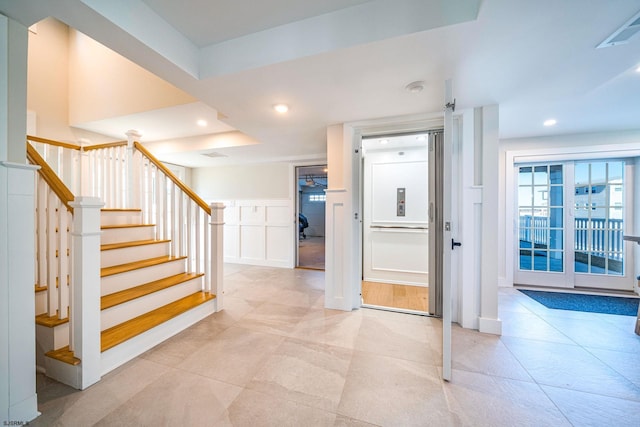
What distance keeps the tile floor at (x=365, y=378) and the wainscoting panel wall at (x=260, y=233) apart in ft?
7.65

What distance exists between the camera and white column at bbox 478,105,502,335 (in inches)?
83.4

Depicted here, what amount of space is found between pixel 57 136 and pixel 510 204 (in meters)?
6.60

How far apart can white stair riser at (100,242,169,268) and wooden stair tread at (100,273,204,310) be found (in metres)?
0.34

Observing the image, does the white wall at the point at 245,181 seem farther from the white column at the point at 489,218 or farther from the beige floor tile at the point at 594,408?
the beige floor tile at the point at 594,408

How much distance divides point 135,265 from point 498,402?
3059 mm

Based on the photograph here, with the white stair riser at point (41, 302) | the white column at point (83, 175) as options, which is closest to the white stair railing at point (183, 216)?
the white column at point (83, 175)

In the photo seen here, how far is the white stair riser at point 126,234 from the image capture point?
234cm

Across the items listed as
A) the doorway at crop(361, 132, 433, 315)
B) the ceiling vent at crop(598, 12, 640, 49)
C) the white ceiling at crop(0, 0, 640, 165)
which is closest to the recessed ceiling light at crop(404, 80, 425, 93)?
the white ceiling at crop(0, 0, 640, 165)

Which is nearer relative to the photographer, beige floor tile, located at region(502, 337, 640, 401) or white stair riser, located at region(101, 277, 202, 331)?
beige floor tile, located at region(502, 337, 640, 401)

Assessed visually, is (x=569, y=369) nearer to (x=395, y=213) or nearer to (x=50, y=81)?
(x=395, y=213)

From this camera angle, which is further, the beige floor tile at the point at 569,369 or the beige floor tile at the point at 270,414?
the beige floor tile at the point at 569,369

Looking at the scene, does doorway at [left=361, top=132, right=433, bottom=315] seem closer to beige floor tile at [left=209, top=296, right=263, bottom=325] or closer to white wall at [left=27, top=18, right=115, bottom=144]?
beige floor tile at [left=209, top=296, right=263, bottom=325]

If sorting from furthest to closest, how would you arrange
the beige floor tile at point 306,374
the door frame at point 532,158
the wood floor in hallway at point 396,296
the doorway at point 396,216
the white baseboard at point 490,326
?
the doorway at point 396,216 → the door frame at point 532,158 → the wood floor in hallway at point 396,296 → the white baseboard at point 490,326 → the beige floor tile at point 306,374

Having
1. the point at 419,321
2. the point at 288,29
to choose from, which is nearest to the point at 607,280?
the point at 419,321
